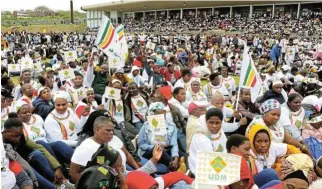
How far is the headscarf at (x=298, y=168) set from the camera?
3496 mm

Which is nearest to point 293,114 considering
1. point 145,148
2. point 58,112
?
point 145,148

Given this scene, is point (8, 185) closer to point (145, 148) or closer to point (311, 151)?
point (145, 148)

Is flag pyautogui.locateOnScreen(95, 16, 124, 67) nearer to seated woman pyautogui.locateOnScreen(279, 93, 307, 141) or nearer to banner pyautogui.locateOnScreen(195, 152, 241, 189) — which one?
seated woman pyautogui.locateOnScreen(279, 93, 307, 141)

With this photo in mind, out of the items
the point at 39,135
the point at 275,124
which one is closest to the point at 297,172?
the point at 275,124

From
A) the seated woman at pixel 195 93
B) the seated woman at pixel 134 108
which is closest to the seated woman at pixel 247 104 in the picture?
the seated woman at pixel 195 93

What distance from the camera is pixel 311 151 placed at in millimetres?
5031

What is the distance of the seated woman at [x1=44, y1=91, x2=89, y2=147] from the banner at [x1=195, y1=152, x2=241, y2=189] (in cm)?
276

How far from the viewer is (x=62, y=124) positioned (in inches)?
214

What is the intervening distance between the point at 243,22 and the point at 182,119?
3976 centimetres

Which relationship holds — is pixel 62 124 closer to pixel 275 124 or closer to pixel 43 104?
pixel 43 104

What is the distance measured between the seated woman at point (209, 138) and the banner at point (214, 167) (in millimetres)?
1740

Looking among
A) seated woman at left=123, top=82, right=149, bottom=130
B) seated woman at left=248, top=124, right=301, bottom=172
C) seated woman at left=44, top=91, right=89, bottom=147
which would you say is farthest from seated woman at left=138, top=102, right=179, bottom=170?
seated woman at left=123, top=82, right=149, bottom=130

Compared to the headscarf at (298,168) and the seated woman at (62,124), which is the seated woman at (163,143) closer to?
the seated woman at (62,124)

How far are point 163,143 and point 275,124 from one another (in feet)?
4.35
